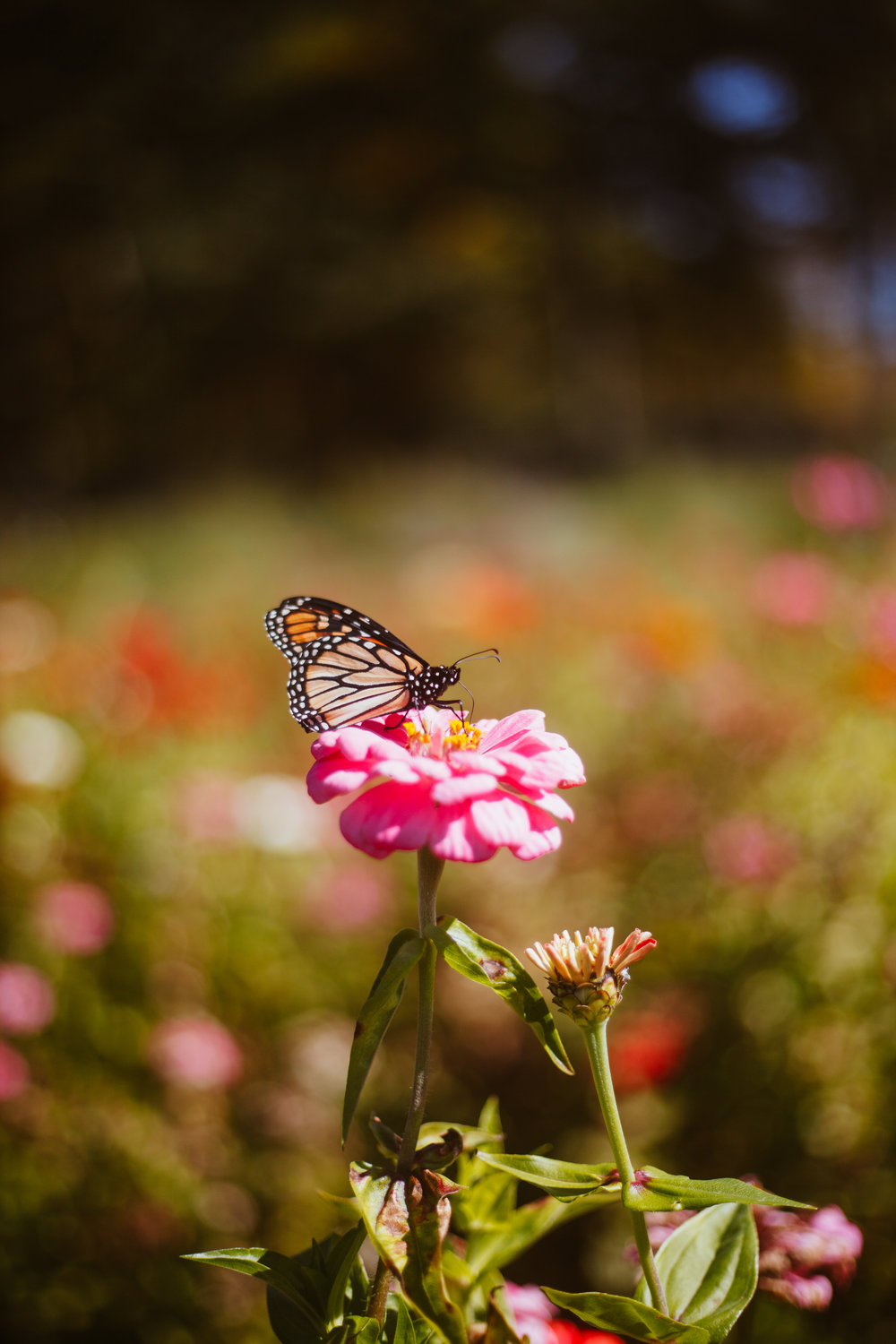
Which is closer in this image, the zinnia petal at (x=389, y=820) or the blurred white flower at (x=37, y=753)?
the zinnia petal at (x=389, y=820)

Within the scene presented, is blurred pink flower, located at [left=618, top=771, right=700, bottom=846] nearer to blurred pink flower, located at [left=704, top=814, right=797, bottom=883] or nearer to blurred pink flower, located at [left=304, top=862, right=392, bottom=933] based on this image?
blurred pink flower, located at [left=704, top=814, right=797, bottom=883]

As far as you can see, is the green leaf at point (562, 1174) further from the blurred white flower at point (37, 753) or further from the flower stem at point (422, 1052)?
the blurred white flower at point (37, 753)

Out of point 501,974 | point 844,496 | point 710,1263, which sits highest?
point 844,496

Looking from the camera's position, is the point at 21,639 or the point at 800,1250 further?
the point at 21,639

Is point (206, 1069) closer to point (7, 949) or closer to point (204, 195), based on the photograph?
point (7, 949)

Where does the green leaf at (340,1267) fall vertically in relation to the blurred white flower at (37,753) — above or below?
below

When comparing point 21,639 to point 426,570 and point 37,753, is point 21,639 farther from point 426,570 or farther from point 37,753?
point 426,570

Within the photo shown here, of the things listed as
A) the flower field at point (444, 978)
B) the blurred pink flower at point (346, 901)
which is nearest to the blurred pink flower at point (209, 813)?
the flower field at point (444, 978)

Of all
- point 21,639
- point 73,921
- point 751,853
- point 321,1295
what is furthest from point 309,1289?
point 21,639
